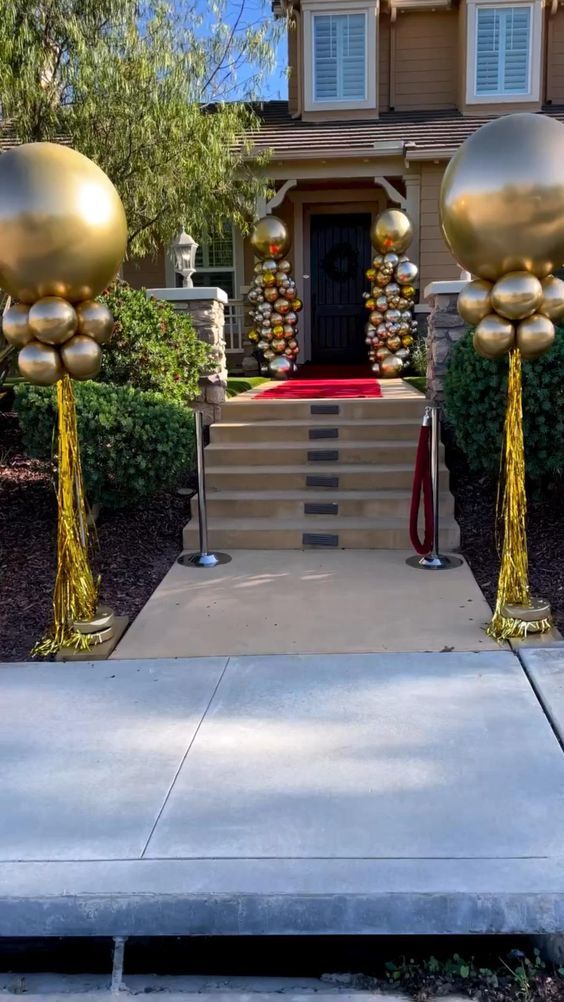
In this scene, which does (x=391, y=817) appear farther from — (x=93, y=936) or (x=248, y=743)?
(x=93, y=936)

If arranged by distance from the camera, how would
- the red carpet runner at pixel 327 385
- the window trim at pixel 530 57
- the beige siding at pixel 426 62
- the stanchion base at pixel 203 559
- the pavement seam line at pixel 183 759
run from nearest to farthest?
the pavement seam line at pixel 183 759 < the stanchion base at pixel 203 559 < the red carpet runner at pixel 327 385 < the window trim at pixel 530 57 < the beige siding at pixel 426 62

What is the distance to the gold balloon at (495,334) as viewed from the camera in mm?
3912

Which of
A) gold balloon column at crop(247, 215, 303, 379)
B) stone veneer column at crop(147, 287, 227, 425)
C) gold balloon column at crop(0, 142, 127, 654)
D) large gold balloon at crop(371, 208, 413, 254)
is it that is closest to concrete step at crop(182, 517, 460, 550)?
stone veneer column at crop(147, 287, 227, 425)

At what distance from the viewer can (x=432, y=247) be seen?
1105 cm

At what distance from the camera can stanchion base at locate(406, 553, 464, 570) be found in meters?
5.52

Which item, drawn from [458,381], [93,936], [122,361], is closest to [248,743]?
[93,936]

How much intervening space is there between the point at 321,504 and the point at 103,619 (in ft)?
7.53

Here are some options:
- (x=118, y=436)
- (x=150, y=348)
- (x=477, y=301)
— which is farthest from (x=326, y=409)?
(x=477, y=301)

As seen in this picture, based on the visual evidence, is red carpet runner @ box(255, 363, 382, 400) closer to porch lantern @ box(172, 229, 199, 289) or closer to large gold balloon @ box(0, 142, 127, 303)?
porch lantern @ box(172, 229, 199, 289)

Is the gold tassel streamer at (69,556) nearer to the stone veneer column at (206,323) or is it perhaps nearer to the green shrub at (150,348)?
the green shrub at (150,348)

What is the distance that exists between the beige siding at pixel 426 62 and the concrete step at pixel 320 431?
7.37 m

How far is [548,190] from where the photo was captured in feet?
11.7

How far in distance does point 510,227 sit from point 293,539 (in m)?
3.00

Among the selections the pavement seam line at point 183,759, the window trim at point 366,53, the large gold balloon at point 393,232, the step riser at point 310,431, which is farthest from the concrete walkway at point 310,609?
the window trim at point 366,53
